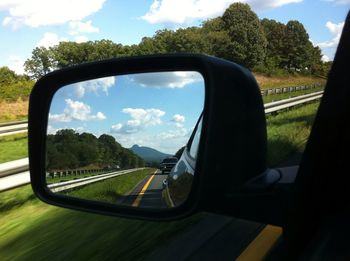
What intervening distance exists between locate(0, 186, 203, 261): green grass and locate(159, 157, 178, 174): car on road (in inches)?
89.0

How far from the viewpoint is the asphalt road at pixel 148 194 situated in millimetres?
1952

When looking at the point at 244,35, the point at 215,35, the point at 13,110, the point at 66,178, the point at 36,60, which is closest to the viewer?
the point at 66,178

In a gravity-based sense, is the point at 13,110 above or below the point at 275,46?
below

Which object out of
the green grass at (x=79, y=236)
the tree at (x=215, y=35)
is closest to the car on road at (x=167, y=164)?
the green grass at (x=79, y=236)

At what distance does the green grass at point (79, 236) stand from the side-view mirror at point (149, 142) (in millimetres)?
1679

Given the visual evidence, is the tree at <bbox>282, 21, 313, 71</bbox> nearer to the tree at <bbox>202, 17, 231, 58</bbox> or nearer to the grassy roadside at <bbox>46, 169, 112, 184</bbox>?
the grassy roadside at <bbox>46, 169, 112, 184</bbox>

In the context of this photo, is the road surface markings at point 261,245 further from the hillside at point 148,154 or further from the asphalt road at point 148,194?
the hillside at point 148,154

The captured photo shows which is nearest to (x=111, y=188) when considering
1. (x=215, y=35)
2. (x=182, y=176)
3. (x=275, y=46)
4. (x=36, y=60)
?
(x=182, y=176)

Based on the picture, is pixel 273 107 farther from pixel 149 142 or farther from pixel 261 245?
pixel 149 142

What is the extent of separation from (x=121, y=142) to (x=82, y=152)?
370 mm

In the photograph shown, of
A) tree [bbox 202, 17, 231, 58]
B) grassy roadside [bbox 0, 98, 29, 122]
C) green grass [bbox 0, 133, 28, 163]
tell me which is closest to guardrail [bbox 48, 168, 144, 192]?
tree [bbox 202, 17, 231, 58]

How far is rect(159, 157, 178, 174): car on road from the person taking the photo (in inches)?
76.0

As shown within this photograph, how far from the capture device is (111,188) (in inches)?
107

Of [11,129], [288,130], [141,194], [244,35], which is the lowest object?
[11,129]
